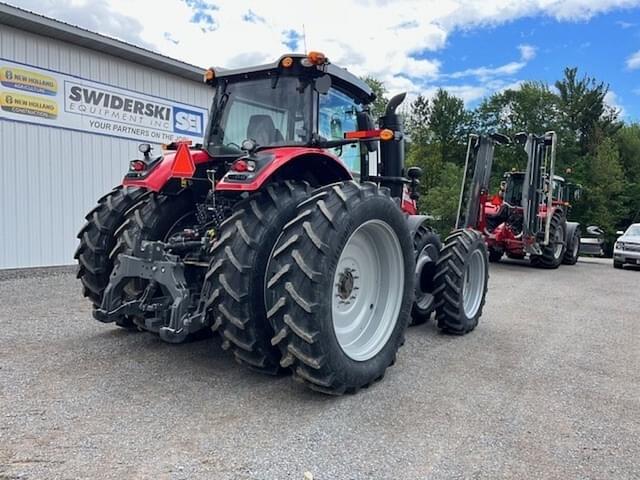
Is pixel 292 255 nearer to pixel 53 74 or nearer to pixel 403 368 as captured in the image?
pixel 403 368

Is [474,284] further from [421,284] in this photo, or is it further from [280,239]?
[280,239]

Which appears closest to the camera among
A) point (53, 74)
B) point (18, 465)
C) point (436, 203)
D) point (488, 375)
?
point (18, 465)

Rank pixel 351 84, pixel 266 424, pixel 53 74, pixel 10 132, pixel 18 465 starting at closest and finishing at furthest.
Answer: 1. pixel 18 465
2. pixel 266 424
3. pixel 351 84
4. pixel 10 132
5. pixel 53 74

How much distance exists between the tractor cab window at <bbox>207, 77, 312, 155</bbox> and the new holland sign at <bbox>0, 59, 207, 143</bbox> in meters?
5.47

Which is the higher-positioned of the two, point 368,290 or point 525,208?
point 525,208

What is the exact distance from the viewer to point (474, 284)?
17.3 feet

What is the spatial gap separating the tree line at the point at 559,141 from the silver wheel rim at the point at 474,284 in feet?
86.0

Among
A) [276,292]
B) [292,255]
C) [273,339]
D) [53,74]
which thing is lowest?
[273,339]

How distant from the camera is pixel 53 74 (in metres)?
8.27

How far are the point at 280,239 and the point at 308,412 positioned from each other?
3.57 ft

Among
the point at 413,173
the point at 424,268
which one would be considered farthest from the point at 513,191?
the point at 424,268

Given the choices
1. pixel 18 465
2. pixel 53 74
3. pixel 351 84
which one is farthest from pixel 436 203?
pixel 18 465

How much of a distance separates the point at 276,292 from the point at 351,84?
2.14 m

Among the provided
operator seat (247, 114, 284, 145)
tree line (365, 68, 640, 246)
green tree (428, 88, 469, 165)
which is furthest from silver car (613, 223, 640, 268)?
green tree (428, 88, 469, 165)
